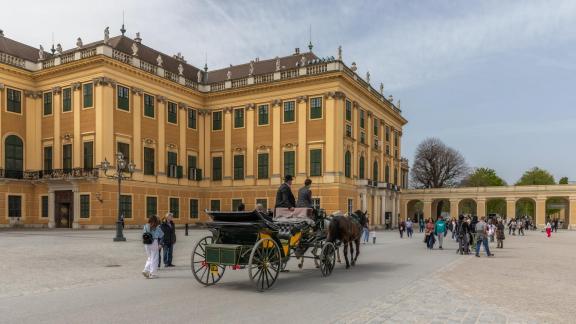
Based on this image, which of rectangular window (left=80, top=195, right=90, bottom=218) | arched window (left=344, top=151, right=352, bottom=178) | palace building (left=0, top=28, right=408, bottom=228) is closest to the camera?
rectangular window (left=80, top=195, right=90, bottom=218)

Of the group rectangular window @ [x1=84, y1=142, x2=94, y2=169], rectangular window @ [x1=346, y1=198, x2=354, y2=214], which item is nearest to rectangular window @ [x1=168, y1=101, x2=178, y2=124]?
rectangular window @ [x1=84, y1=142, x2=94, y2=169]

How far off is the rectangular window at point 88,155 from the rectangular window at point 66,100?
369 centimetres

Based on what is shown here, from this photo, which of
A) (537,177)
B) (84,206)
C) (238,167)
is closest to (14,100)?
(84,206)

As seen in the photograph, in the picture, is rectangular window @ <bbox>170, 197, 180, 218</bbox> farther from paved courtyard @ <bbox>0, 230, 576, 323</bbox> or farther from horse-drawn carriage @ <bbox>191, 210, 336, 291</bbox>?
horse-drawn carriage @ <bbox>191, 210, 336, 291</bbox>

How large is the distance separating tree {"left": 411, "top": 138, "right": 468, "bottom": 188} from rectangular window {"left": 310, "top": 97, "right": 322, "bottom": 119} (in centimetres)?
4268

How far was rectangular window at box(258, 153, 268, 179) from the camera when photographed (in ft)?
145

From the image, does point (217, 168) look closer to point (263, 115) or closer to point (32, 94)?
point (263, 115)

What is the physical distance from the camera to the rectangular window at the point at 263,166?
44.2 m

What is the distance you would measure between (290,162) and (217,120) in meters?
9.09

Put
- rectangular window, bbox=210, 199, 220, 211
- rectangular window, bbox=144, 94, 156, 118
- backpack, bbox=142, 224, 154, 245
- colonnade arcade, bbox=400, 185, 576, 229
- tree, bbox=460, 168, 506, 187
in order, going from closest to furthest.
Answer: backpack, bbox=142, 224, 154, 245, rectangular window, bbox=144, 94, 156, 118, rectangular window, bbox=210, 199, 220, 211, colonnade arcade, bbox=400, 185, 576, 229, tree, bbox=460, 168, 506, 187

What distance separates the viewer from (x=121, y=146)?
3738cm

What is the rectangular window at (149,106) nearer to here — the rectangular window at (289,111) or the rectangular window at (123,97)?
the rectangular window at (123,97)

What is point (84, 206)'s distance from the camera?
3578 cm

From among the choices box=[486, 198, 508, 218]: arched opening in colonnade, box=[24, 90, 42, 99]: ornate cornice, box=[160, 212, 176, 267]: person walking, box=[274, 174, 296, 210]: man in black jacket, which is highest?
box=[24, 90, 42, 99]: ornate cornice
